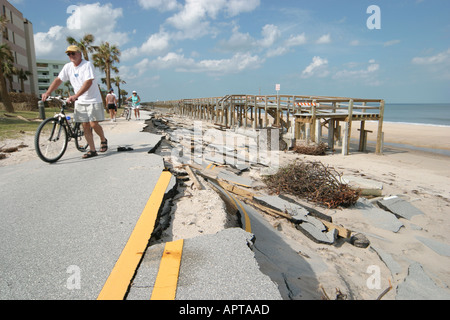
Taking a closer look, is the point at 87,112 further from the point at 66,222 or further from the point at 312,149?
the point at 312,149

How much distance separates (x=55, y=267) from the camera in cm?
231

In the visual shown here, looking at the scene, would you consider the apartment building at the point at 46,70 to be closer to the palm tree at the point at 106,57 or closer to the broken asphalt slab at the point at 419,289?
the palm tree at the point at 106,57

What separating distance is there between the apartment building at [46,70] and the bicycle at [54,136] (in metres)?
97.7

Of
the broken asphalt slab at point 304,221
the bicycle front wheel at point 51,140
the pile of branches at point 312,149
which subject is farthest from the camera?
the pile of branches at point 312,149

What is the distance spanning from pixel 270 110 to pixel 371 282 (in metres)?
19.3

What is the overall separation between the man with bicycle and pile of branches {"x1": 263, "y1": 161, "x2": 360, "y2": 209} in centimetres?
414

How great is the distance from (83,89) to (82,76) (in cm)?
25

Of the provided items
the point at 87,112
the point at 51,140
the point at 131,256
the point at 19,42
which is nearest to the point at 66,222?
the point at 131,256

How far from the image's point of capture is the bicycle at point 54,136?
17.5 feet

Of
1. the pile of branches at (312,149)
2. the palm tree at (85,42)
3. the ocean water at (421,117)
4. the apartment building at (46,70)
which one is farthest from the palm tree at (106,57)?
the apartment building at (46,70)

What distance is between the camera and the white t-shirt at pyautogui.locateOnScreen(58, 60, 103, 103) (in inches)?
218

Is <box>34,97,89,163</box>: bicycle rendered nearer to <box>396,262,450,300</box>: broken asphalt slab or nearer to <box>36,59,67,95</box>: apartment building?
<box>396,262,450,300</box>: broken asphalt slab
